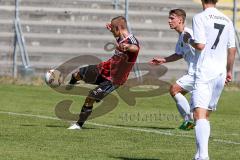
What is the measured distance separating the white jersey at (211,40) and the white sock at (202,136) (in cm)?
51

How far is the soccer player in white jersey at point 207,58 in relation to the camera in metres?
10.1

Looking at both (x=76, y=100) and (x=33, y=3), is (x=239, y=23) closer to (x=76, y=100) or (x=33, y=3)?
(x=33, y=3)

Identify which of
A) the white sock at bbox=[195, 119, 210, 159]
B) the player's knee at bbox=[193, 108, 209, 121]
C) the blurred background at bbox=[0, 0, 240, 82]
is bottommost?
the blurred background at bbox=[0, 0, 240, 82]

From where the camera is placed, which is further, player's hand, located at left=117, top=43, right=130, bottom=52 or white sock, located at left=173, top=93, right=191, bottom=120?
white sock, located at left=173, top=93, right=191, bottom=120

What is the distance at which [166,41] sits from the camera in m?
27.6

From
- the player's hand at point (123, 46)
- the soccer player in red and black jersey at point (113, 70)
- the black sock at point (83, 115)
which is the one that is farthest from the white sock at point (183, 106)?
the black sock at point (83, 115)

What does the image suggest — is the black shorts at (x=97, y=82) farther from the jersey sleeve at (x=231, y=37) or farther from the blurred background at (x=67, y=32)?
the blurred background at (x=67, y=32)

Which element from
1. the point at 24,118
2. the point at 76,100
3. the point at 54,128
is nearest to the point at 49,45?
the point at 76,100

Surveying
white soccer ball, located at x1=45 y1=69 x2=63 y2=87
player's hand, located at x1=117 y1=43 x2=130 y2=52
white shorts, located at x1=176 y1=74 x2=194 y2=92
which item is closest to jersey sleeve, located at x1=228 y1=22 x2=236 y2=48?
player's hand, located at x1=117 y1=43 x2=130 y2=52

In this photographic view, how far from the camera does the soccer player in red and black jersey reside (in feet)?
47.5

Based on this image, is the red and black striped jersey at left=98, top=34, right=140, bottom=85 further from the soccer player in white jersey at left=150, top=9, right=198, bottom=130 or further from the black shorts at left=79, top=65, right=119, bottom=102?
the soccer player in white jersey at left=150, top=9, right=198, bottom=130

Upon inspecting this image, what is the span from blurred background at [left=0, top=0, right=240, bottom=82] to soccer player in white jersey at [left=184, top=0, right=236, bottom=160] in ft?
50.7

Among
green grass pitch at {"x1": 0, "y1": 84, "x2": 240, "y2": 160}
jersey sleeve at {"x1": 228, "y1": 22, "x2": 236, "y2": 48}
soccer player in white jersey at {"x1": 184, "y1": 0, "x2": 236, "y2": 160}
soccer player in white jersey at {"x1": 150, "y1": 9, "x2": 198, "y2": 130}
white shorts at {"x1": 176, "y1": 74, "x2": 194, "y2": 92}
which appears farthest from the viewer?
white shorts at {"x1": 176, "y1": 74, "x2": 194, "y2": 92}

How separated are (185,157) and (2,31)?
16.5 meters
